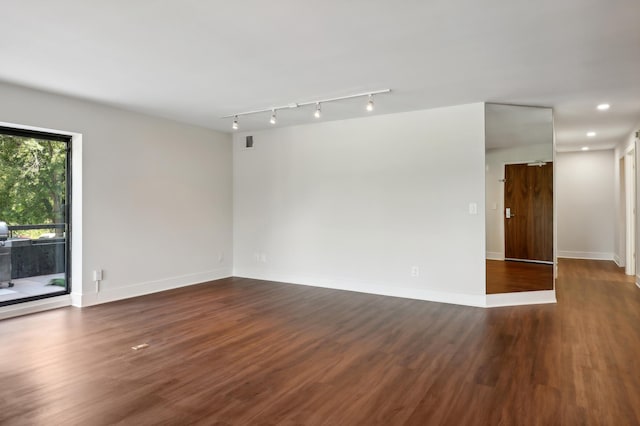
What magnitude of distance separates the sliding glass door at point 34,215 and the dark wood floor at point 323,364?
1.77 ft

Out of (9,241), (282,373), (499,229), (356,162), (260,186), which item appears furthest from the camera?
(260,186)

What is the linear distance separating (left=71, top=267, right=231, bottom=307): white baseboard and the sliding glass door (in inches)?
12.3

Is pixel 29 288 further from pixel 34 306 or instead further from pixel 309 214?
pixel 309 214

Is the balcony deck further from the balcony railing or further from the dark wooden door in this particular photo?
the dark wooden door

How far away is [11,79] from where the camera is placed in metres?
3.87

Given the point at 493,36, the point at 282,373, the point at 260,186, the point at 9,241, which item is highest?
the point at 493,36

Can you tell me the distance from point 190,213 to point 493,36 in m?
4.81

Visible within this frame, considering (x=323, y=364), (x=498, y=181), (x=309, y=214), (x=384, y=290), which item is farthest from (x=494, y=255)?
(x=323, y=364)

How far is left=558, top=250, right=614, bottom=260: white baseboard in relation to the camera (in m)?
8.75

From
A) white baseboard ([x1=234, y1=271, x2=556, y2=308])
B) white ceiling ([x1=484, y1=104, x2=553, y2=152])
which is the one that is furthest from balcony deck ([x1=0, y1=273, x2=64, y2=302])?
white ceiling ([x1=484, y1=104, x2=553, y2=152])

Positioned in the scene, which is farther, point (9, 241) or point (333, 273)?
point (333, 273)

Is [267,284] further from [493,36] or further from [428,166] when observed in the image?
[493,36]

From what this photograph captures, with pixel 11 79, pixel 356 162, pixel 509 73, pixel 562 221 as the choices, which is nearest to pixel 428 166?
pixel 356 162

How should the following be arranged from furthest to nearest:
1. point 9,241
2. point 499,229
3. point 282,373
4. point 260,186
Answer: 1. point 260,186
2. point 499,229
3. point 9,241
4. point 282,373
